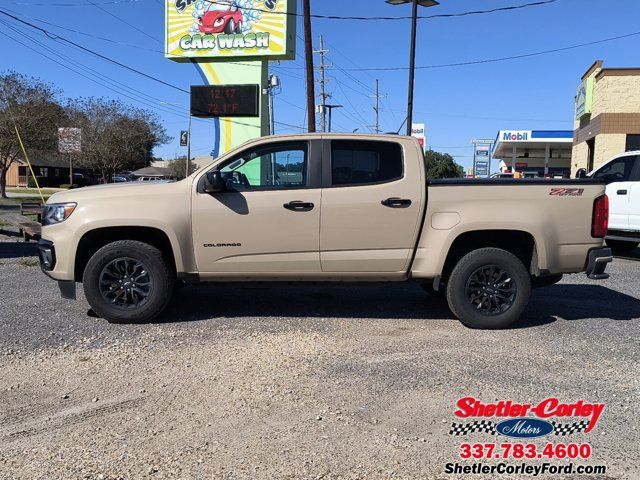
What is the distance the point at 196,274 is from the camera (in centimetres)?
Result: 593

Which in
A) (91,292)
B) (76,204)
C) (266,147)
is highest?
(266,147)

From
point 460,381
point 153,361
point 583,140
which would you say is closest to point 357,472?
point 460,381

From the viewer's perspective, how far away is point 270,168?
5.96 m

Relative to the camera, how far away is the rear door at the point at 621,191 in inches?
435

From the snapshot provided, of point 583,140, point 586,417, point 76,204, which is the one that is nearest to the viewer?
point 586,417

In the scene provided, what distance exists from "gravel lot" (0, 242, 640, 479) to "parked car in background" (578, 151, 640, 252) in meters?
4.51

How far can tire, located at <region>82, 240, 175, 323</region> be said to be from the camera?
5812mm

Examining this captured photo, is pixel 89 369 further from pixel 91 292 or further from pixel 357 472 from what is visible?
pixel 357 472

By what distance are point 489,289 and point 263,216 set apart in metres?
2.48

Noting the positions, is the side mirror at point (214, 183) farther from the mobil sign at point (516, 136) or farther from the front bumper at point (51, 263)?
the mobil sign at point (516, 136)

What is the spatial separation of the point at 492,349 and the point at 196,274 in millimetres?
3047

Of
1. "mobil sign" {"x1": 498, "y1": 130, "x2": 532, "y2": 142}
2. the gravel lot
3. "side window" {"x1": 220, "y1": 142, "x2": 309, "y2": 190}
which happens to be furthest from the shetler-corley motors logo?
"mobil sign" {"x1": 498, "y1": 130, "x2": 532, "y2": 142}

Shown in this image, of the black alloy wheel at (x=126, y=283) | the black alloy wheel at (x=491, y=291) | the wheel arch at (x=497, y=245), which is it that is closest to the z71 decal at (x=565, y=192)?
the wheel arch at (x=497, y=245)

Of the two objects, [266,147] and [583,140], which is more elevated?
[583,140]
